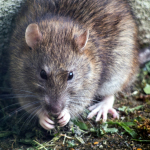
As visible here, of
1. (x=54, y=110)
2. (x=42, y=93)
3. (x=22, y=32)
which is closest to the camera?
(x=54, y=110)

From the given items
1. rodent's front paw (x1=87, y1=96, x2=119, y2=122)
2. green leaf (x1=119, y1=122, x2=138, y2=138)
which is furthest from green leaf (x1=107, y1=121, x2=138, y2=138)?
rodent's front paw (x1=87, y1=96, x2=119, y2=122)

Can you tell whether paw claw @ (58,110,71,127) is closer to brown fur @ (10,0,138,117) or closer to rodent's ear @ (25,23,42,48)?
brown fur @ (10,0,138,117)

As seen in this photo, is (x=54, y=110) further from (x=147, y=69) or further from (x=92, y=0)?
(x=147, y=69)

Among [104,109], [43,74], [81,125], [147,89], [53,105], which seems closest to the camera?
[53,105]

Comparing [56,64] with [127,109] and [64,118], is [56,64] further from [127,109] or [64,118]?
[127,109]

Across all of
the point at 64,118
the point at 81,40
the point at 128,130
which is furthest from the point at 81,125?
the point at 81,40

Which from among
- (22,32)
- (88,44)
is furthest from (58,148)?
(22,32)
